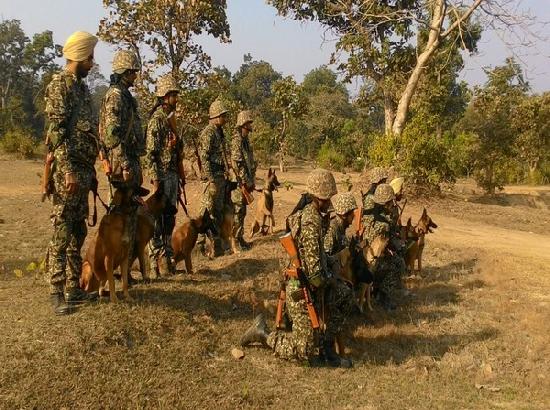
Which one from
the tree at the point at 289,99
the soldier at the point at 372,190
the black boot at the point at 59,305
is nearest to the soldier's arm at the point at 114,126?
the black boot at the point at 59,305

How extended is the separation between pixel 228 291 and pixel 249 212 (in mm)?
6335

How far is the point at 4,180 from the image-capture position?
17938 millimetres

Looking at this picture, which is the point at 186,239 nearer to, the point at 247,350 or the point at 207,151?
the point at 207,151

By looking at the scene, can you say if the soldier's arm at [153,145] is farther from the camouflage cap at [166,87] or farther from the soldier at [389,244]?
the soldier at [389,244]

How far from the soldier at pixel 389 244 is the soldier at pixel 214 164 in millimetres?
2334

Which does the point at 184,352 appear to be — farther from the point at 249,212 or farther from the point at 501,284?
the point at 249,212

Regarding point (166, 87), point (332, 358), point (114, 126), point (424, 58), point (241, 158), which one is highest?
point (424, 58)

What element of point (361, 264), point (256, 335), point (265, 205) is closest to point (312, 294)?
point (256, 335)

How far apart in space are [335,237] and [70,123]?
2.97 metres

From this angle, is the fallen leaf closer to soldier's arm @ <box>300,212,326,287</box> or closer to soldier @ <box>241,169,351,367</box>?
soldier @ <box>241,169,351,367</box>

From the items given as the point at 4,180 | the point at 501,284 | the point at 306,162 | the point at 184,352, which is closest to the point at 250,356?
the point at 184,352

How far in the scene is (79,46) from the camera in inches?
193

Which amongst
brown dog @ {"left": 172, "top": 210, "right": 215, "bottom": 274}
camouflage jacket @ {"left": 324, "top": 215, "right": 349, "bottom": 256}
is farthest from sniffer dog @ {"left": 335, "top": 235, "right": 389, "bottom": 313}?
brown dog @ {"left": 172, "top": 210, "right": 215, "bottom": 274}

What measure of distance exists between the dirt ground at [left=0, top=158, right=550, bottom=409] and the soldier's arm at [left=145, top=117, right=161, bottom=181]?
1.44m
